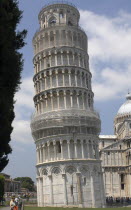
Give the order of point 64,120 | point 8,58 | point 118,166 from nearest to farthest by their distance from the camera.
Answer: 1. point 8,58
2. point 64,120
3. point 118,166

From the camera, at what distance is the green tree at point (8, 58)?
12.9 meters

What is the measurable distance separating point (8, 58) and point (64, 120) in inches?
1335

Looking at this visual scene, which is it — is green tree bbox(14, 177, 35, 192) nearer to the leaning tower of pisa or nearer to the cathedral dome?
the cathedral dome

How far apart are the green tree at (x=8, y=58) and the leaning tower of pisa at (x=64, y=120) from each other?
3120 cm

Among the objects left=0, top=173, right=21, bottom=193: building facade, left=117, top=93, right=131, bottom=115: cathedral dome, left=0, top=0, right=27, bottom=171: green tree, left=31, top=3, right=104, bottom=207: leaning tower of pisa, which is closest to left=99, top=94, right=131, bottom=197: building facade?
left=117, top=93, right=131, bottom=115: cathedral dome

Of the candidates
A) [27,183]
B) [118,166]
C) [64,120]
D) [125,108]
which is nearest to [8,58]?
[64,120]

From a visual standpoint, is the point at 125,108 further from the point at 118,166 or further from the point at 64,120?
the point at 64,120

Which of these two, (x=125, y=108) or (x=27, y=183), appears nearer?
(x=125, y=108)

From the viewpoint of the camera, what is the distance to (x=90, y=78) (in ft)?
175

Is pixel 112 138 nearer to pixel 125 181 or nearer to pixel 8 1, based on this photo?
pixel 125 181

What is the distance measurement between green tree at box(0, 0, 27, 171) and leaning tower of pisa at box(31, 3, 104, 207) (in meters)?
31.2

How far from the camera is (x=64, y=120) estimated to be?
47125 millimetres

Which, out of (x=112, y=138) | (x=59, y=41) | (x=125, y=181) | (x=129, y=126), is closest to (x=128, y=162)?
(x=125, y=181)

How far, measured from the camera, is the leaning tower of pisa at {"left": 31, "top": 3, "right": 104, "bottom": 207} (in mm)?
45719
